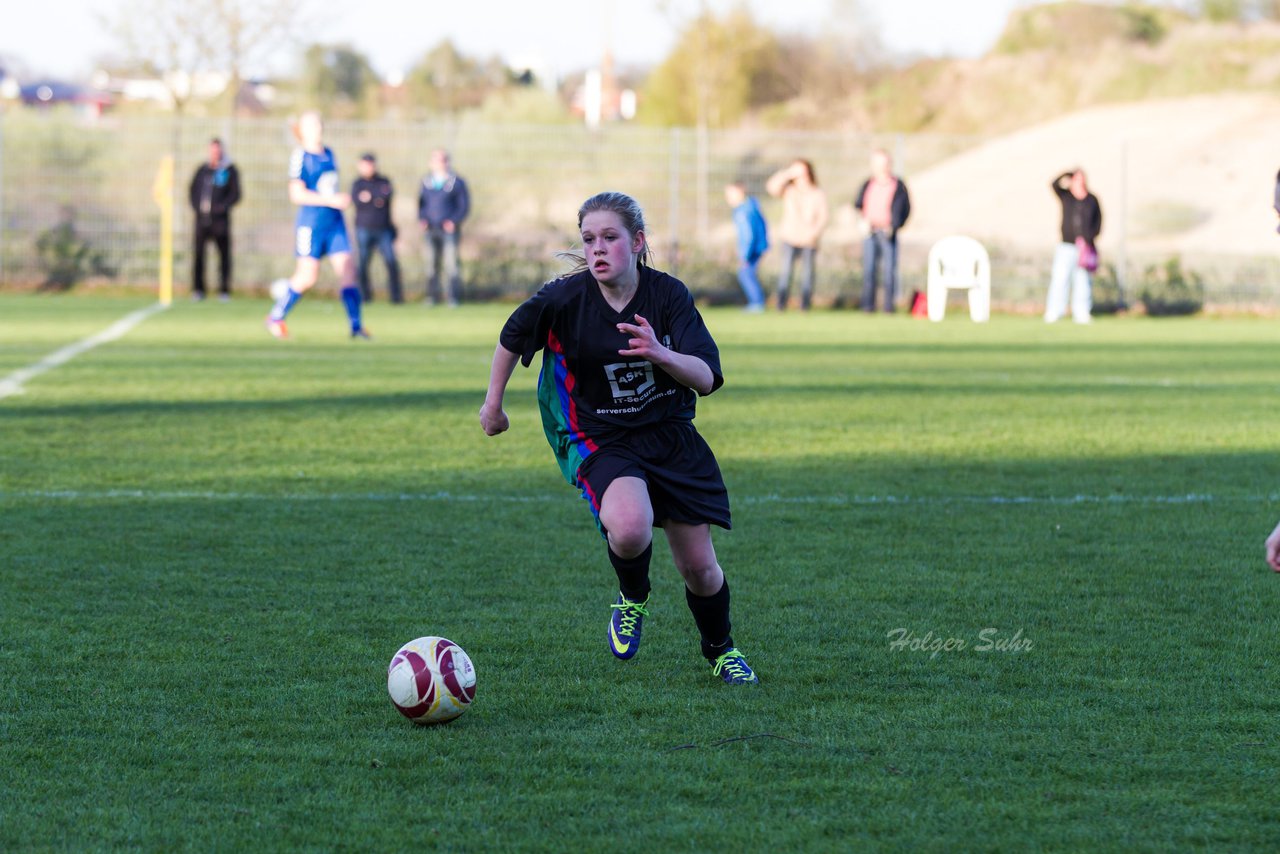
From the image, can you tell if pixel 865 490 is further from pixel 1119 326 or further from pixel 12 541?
pixel 1119 326

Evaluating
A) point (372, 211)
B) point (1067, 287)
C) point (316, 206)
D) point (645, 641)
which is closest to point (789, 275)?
point (1067, 287)

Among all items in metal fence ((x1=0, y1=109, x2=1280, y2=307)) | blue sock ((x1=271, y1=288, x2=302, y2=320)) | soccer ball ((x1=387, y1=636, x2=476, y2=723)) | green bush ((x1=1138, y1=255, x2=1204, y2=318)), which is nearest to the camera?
soccer ball ((x1=387, y1=636, x2=476, y2=723))

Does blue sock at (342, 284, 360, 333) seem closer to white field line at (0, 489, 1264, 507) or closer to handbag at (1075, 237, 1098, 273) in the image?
white field line at (0, 489, 1264, 507)

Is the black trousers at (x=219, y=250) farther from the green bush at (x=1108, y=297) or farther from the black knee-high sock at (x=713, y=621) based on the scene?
the black knee-high sock at (x=713, y=621)

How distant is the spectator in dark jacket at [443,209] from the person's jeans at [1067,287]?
317 inches

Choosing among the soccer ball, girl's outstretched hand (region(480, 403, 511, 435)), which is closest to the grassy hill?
girl's outstretched hand (region(480, 403, 511, 435))

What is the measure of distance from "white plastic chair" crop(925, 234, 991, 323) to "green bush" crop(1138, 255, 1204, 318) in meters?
2.80

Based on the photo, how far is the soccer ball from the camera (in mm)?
4195

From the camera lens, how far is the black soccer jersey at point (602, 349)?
4.83 meters

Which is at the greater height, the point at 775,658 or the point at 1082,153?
the point at 1082,153

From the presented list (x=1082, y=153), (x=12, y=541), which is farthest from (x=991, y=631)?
(x=1082, y=153)

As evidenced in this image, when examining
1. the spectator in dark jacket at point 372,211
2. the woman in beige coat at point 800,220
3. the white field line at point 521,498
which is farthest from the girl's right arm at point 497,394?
the woman in beige coat at point 800,220

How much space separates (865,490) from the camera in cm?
816

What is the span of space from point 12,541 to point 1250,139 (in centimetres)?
3437
